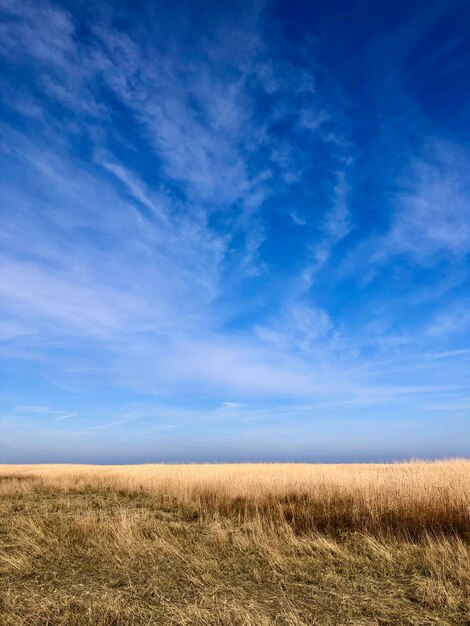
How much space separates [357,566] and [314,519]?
3.49 meters

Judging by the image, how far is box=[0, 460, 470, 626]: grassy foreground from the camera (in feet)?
17.4

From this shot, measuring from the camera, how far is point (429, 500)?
10641 mm

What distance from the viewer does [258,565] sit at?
731cm

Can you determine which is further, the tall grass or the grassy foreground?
the tall grass

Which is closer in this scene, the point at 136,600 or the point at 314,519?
the point at 136,600

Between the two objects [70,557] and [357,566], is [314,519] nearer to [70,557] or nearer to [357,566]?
[357,566]

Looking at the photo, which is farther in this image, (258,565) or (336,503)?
(336,503)

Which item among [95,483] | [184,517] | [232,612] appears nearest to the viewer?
[232,612]

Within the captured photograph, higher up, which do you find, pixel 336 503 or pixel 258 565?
pixel 336 503

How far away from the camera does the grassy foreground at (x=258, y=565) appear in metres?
5.29

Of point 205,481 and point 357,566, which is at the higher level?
point 205,481

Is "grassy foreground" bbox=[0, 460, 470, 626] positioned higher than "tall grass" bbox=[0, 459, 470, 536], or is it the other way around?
"tall grass" bbox=[0, 459, 470, 536]

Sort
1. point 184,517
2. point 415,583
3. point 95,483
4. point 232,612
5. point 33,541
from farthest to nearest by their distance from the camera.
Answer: point 95,483, point 184,517, point 33,541, point 415,583, point 232,612

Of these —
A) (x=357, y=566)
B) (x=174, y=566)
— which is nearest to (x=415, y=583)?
(x=357, y=566)
